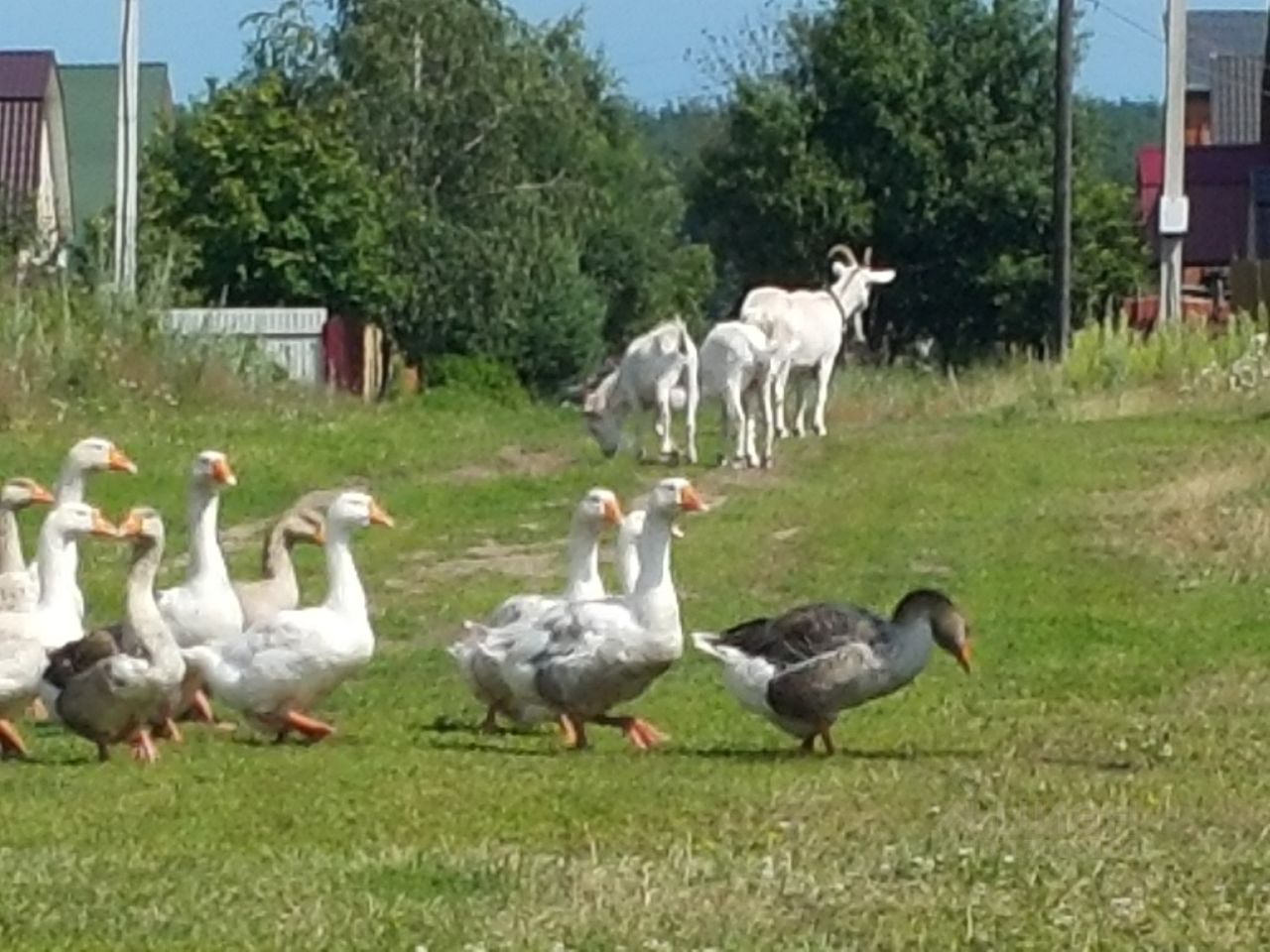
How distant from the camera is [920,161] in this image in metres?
56.9

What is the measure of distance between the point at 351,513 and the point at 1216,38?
284ft

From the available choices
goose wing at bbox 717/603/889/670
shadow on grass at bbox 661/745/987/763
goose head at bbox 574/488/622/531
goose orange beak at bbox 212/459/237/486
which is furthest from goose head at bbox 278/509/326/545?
goose wing at bbox 717/603/889/670

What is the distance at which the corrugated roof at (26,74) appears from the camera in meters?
62.2

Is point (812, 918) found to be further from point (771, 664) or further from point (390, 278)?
point (390, 278)

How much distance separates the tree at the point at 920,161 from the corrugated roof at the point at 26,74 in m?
13.1

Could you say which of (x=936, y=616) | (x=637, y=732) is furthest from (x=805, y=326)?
(x=936, y=616)

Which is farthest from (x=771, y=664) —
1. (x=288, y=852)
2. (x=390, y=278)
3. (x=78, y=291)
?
(x=390, y=278)

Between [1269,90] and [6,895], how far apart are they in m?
68.4

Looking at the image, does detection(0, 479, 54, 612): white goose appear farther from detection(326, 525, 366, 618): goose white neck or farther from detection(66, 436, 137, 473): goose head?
detection(326, 525, 366, 618): goose white neck

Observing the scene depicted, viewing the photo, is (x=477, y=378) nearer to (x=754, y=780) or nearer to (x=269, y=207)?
(x=269, y=207)

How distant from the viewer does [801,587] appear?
1864 cm

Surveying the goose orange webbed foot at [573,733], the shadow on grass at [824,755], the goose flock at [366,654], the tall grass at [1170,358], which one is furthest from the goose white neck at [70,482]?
the tall grass at [1170,358]

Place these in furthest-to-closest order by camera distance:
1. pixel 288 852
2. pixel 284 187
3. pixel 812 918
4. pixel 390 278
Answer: pixel 390 278
pixel 284 187
pixel 288 852
pixel 812 918

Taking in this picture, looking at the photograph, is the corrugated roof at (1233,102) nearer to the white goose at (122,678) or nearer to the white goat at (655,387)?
the white goat at (655,387)
